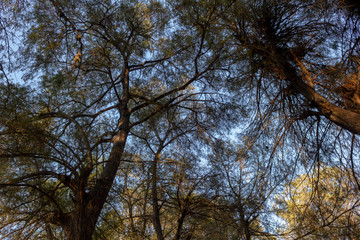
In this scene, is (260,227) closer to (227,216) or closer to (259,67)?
(227,216)

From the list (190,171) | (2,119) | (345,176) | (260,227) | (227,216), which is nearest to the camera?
(2,119)

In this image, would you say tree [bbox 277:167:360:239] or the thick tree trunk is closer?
the thick tree trunk

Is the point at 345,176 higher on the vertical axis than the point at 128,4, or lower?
lower

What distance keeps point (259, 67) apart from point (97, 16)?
2.76m

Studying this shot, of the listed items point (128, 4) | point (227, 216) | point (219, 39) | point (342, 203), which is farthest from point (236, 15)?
point (227, 216)

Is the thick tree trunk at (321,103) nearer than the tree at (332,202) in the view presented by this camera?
Yes

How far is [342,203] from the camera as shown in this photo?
3.11 meters

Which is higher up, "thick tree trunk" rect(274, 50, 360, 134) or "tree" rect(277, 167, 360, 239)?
"thick tree trunk" rect(274, 50, 360, 134)

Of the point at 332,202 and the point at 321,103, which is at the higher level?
the point at 321,103

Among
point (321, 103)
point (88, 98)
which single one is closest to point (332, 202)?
point (321, 103)

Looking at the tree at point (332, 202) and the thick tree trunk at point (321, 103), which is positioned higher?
the thick tree trunk at point (321, 103)

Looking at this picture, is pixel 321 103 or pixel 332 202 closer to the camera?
pixel 321 103

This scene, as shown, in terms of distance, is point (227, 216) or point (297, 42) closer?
point (297, 42)

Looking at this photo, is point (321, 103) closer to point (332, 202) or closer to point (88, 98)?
point (332, 202)
